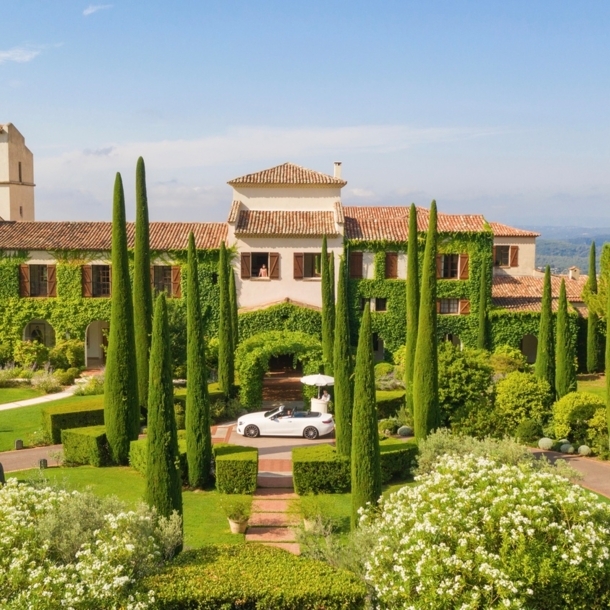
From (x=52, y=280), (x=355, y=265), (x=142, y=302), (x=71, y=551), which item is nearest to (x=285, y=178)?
(x=355, y=265)

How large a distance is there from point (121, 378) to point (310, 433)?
23.2ft

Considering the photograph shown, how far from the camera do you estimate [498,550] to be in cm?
1191

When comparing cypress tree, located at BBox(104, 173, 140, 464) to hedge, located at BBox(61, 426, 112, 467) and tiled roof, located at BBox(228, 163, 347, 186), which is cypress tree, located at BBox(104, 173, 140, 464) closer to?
hedge, located at BBox(61, 426, 112, 467)

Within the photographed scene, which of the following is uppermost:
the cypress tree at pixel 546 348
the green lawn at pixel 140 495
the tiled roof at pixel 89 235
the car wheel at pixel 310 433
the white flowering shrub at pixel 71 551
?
the tiled roof at pixel 89 235

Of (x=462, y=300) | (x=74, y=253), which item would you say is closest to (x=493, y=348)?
(x=462, y=300)

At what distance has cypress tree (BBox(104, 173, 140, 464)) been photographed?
2394 centimetres

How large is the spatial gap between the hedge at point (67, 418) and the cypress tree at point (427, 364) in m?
11.2

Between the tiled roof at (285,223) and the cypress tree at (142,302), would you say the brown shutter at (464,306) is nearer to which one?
the tiled roof at (285,223)

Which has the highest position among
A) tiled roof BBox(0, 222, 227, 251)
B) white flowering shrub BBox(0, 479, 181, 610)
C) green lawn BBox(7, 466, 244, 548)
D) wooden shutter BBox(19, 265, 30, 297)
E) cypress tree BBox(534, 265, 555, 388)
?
tiled roof BBox(0, 222, 227, 251)

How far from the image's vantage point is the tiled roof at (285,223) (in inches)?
1586

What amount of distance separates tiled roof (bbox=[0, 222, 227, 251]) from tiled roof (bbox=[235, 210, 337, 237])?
60.5 inches

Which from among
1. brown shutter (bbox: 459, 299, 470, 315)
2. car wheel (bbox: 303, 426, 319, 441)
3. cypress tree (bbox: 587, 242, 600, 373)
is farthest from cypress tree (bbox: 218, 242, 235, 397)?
cypress tree (bbox: 587, 242, 600, 373)

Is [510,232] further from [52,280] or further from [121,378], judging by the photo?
[121,378]

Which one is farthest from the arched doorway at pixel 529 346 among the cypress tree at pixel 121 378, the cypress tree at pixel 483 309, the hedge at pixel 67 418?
the cypress tree at pixel 121 378
